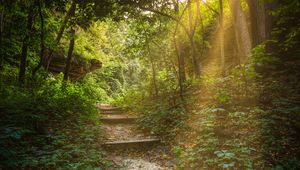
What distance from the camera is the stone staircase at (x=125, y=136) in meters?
5.66

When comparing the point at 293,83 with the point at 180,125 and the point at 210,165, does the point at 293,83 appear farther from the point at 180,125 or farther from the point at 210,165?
the point at 210,165

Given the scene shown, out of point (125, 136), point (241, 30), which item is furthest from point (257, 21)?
Result: point (125, 136)

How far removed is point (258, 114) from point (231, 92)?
5.70 feet

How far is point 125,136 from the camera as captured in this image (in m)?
6.76

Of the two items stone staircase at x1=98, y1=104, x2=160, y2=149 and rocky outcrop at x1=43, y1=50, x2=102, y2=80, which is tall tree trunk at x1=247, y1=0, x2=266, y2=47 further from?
rocky outcrop at x1=43, y1=50, x2=102, y2=80

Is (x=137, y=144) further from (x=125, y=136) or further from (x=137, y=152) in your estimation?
(x=125, y=136)

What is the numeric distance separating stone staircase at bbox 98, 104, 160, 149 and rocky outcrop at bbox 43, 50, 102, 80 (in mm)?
4390

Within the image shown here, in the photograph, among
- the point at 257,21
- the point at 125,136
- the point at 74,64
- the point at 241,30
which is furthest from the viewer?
the point at 74,64

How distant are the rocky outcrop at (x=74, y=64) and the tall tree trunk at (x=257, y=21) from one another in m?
10.1

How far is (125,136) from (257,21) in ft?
20.7

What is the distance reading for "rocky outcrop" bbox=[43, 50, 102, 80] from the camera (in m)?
12.3

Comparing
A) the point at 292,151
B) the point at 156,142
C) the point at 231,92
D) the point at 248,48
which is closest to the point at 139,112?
the point at 156,142

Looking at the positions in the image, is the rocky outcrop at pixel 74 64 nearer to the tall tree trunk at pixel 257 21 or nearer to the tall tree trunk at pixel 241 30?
the tall tree trunk at pixel 241 30

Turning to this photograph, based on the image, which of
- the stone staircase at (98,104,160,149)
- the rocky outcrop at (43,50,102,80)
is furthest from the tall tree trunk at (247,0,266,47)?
the rocky outcrop at (43,50,102,80)
